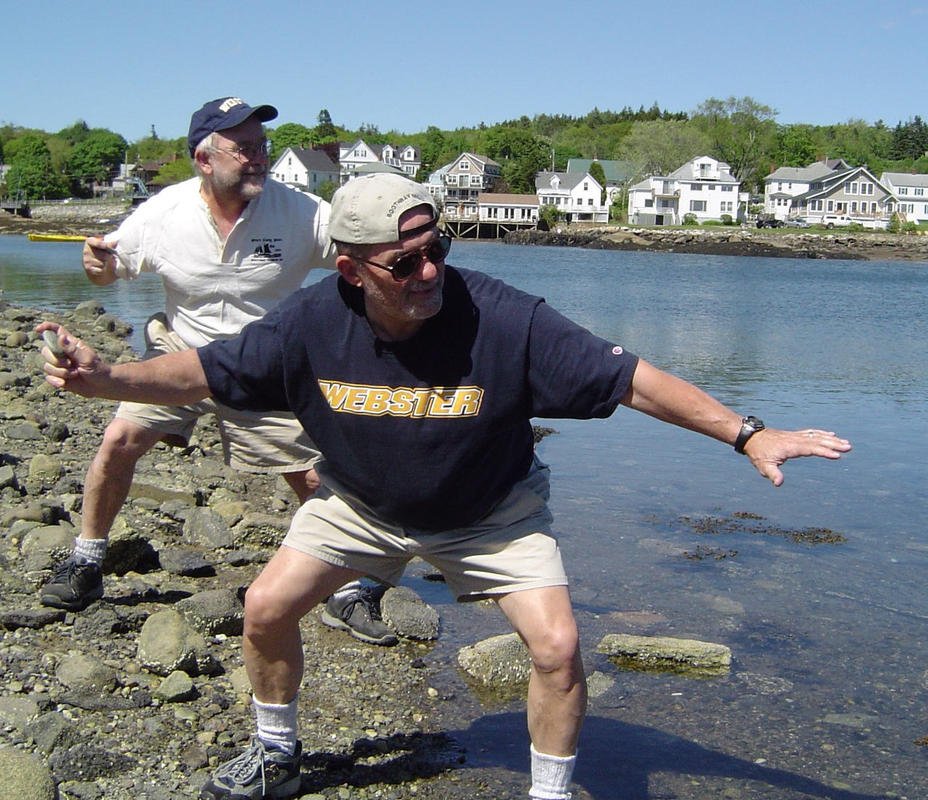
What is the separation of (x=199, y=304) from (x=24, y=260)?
56.3 metres

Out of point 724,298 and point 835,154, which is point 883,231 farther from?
point 724,298

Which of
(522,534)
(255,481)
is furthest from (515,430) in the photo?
(255,481)

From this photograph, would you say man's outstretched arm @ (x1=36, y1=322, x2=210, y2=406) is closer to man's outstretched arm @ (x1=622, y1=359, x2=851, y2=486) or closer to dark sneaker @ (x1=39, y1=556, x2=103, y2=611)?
man's outstretched arm @ (x1=622, y1=359, x2=851, y2=486)

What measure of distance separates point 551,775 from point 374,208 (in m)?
→ 1.98

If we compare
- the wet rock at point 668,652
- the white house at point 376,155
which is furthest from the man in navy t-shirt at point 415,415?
the white house at point 376,155

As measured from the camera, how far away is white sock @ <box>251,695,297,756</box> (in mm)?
4133

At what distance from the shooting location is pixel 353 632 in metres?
5.86

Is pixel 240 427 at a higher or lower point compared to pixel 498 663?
higher

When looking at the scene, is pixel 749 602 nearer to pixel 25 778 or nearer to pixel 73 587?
pixel 73 587

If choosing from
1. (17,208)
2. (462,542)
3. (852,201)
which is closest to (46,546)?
(462,542)

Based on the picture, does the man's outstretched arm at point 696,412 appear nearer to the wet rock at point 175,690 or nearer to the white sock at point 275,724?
the white sock at point 275,724

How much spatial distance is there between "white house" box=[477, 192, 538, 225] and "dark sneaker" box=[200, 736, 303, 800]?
125388 millimetres

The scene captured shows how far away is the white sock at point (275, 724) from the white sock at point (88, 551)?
6.29ft

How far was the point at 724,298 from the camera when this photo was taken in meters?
44.5
